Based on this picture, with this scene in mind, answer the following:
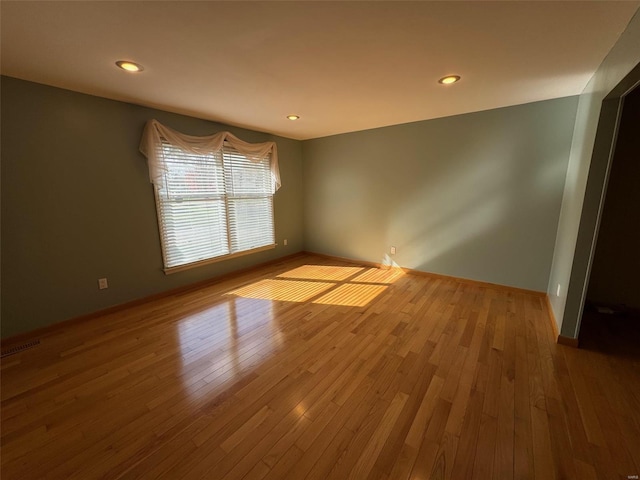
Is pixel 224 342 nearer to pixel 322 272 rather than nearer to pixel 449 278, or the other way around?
pixel 322 272

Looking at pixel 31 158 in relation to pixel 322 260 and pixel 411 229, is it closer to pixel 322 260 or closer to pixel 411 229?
pixel 322 260

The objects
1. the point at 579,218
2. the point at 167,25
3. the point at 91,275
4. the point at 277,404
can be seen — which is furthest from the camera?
the point at 91,275

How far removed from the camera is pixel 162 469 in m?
1.25

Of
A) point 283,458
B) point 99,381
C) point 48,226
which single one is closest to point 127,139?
point 48,226

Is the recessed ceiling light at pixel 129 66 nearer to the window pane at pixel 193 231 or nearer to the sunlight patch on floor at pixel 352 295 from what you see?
the window pane at pixel 193 231

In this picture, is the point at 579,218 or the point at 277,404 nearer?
the point at 277,404

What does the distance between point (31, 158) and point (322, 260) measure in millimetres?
3853

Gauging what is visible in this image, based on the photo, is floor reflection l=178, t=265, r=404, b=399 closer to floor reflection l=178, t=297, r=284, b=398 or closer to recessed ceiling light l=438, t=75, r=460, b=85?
floor reflection l=178, t=297, r=284, b=398

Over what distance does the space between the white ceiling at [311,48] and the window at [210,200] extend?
76 cm

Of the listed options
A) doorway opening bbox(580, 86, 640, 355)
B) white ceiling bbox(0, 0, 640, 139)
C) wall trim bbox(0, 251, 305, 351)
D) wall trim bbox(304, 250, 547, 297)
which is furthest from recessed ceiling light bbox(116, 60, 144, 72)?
doorway opening bbox(580, 86, 640, 355)

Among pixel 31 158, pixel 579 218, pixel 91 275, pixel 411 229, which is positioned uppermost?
pixel 31 158

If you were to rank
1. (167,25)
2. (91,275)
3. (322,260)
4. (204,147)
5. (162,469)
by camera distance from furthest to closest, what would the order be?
1. (322,260)
2. (204,147)
3. (91,275)
4. (167,25)
5. (162,469)

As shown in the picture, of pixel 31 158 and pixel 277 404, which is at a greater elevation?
pixel 31 158

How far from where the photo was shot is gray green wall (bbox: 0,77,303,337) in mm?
2203
